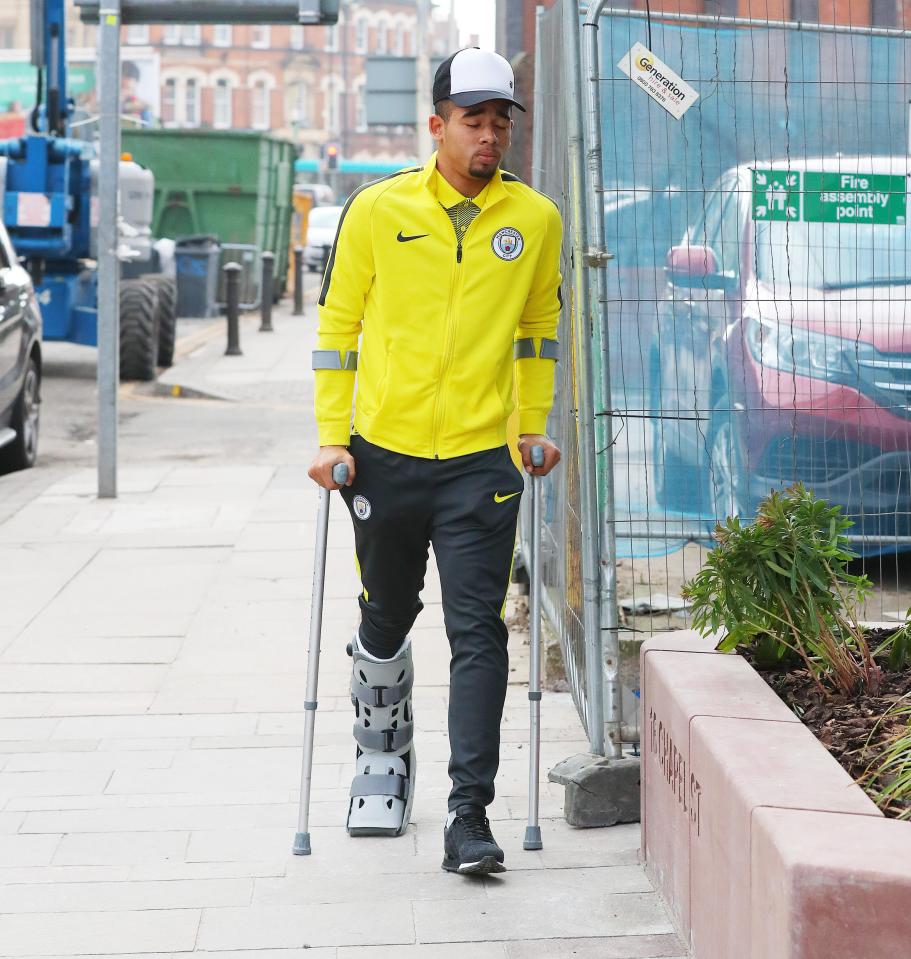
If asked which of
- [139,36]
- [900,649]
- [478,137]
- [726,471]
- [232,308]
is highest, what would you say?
[139,36]

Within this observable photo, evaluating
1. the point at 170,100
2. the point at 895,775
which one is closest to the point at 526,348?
the point at 895,775

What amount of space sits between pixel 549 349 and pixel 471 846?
4.33ft

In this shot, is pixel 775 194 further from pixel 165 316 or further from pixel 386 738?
pixel 165 316

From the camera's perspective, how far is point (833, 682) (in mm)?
4141

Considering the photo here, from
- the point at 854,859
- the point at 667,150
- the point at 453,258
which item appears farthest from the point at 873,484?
the point at 854,859

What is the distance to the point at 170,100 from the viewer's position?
11231 centimetres

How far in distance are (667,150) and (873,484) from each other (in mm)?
1326

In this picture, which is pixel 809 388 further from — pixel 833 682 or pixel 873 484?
pixel 833 682

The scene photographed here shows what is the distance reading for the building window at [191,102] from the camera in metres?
112

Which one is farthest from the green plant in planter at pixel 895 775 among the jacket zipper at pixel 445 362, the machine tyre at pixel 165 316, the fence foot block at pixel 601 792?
the machine tyre at pixel 165 316

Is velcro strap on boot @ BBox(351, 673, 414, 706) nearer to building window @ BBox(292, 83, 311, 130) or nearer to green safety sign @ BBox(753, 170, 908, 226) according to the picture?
green safety sign @ BBox(753, 170, 908, 226)

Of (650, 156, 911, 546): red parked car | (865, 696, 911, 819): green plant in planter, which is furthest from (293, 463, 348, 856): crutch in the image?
(865, 696, 911, 819): green plant in planter

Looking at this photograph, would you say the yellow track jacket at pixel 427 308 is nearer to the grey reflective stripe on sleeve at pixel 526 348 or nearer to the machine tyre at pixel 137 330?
the grey reflective stripe on sleeve at pixel 526 348

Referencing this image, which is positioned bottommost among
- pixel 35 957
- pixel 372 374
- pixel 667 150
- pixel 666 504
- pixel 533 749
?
pixel 35 957
